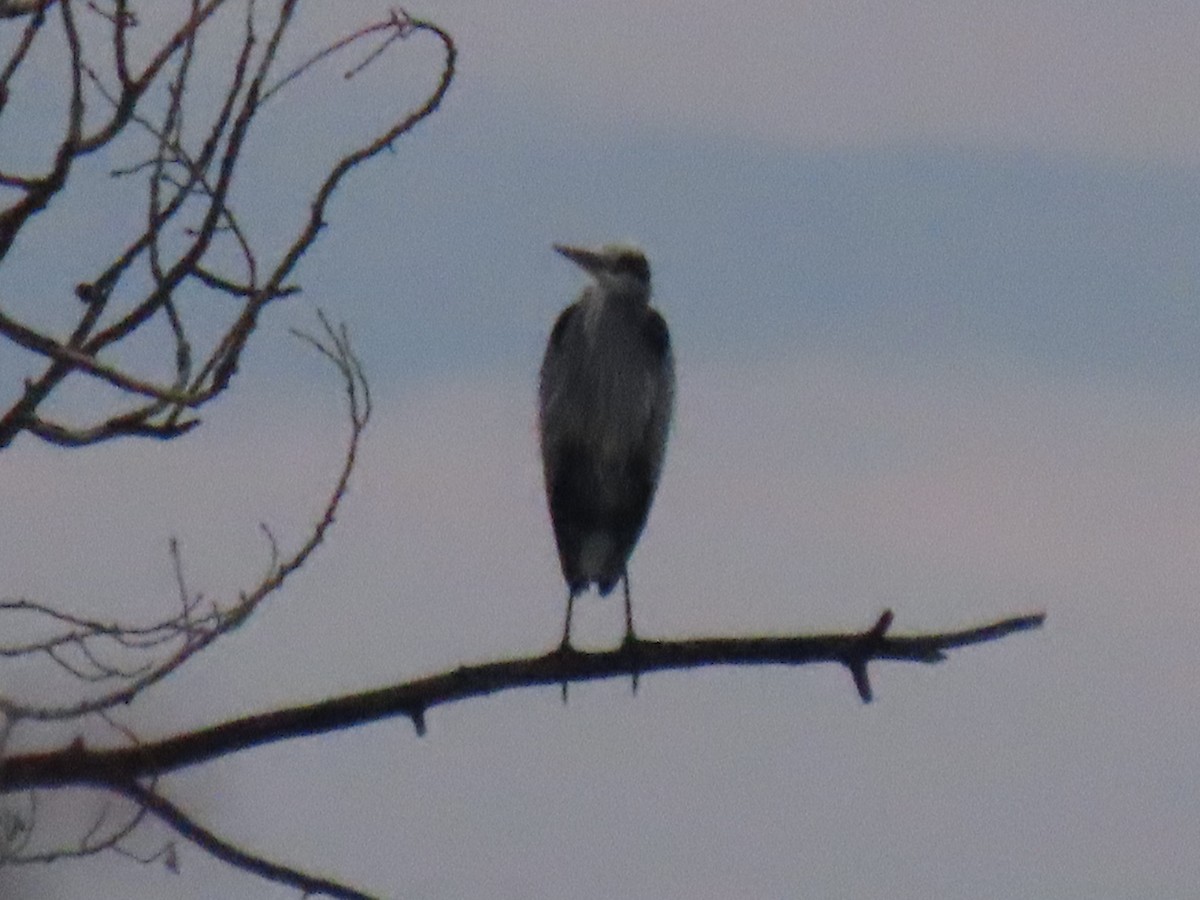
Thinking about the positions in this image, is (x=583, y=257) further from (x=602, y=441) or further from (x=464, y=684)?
(x=464, y=684)

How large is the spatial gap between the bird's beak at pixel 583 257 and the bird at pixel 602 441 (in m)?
0.54

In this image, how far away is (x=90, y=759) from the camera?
435 cm

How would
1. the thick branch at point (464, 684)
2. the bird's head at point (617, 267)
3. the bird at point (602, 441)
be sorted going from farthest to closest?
1. the bird's head at point (617, 267)
2. the bird at point (602, 441)
3. the thick branch at point (464, 684)

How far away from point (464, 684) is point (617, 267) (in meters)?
5.17

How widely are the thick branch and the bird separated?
352 centimetres

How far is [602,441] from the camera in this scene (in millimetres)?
8945

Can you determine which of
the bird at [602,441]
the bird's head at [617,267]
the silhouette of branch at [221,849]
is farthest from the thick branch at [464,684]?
the bird's head at [617,267]

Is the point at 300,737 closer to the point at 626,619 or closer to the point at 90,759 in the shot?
the point at 90,759

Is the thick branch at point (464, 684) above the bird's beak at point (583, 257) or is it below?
below

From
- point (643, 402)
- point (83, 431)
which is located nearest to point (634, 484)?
point (643, 402)

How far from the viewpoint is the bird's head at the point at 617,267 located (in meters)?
9.83

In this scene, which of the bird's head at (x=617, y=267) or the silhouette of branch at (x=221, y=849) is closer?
the silhouette of branch at (x=221, y=849)

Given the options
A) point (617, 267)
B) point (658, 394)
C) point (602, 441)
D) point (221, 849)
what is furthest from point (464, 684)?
point (617, 267)

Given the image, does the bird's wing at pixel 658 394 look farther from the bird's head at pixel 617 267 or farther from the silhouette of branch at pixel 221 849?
the silhouette of branch at pixel 221 849
